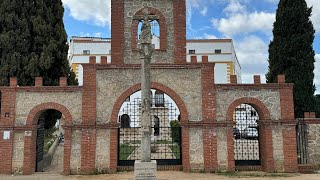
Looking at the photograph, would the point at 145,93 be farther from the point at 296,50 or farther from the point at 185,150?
the point at 296,50

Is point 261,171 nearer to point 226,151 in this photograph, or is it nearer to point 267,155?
point 267,155

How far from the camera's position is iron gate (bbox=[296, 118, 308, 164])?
16078mm

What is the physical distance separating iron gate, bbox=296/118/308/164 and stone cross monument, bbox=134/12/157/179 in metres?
9.28

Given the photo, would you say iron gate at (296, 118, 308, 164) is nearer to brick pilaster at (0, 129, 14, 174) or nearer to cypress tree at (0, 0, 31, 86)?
brick pilaster at (0, 129, 14, 174)

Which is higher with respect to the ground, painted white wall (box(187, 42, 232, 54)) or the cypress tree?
painted white wall (box(187, 42, 232, 54))

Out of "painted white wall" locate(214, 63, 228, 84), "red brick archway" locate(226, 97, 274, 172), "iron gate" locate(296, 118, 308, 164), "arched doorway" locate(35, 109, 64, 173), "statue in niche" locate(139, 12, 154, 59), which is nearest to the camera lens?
"statue in niche" locate(139, 12, 154, 59)

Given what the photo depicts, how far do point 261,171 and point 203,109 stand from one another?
13.1 feet

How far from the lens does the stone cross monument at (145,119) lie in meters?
10.5

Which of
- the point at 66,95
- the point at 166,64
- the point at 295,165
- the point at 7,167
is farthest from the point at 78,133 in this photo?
the point at 295,165

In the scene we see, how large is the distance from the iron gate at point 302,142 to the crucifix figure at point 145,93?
927cm

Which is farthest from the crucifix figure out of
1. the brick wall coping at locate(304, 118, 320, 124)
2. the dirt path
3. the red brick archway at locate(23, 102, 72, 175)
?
the brick wall coping at locate(304, 118, 320, 124)

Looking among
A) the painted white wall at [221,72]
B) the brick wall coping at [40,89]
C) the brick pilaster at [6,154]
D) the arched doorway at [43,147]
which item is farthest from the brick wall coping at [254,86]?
the painted white wall at [221,72]

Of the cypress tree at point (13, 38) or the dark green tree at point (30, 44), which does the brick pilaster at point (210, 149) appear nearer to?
the dark green tree at point (30, 44)

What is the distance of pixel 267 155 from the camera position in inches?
564
